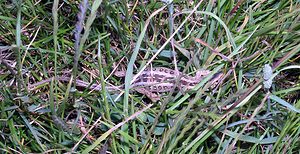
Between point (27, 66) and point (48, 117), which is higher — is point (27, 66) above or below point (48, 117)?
above

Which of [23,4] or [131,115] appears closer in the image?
[131,115]

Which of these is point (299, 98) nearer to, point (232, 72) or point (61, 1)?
point (232, 72)

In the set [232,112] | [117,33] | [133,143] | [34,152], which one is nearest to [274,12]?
[232,112]

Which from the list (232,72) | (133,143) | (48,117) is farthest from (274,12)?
(48,117)

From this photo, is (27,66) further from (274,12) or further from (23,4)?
(274,12)

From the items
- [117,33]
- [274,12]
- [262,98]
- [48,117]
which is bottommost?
[48,117]

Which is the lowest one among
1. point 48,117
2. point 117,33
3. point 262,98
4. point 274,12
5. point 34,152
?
point 34,152
